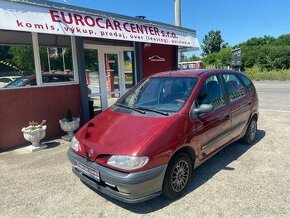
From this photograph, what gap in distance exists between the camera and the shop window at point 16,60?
589cm

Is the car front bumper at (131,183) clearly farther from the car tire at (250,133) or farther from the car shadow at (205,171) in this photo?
the car tire at (250,133)

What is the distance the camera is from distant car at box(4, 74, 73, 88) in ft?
19.8

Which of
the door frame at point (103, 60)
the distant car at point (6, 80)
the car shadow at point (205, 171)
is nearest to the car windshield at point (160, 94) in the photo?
the car shadow at point (205, 171)

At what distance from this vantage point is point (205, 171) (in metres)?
4.40

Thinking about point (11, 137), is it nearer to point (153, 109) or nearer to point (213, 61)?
point (153, 109)

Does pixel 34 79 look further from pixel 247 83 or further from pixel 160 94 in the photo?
pixel 247 83

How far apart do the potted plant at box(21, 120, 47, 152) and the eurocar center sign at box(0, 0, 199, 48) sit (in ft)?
6.78

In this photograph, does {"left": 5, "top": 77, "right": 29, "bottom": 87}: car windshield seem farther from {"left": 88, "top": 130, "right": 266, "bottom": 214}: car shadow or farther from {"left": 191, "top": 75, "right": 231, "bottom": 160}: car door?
{"left": 191, "top": 75, "right": 231, "bottom": 160}: car door

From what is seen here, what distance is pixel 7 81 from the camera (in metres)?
5.96

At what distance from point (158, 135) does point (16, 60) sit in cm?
446

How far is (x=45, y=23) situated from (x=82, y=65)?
1.90 metres

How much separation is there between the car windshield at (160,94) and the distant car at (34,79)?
286cm

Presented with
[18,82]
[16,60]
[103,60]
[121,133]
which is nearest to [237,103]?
[121,133]

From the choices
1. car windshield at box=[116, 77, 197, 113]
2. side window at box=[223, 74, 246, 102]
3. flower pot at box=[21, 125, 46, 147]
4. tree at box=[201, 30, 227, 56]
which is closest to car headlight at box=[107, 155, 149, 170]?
car windshield at box=[116, 77, 197, 113]
